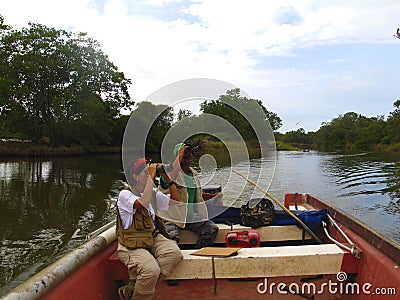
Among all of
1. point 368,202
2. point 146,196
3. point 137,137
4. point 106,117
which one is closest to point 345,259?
point 146,196

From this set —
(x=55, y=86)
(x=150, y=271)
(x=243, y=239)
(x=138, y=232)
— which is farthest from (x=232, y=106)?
(x=55, y=86)

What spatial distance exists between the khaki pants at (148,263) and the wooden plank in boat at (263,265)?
0.10m

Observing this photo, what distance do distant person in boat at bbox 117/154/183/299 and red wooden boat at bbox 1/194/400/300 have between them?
154 mm

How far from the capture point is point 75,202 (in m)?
12.0

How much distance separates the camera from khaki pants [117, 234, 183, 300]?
2678mm

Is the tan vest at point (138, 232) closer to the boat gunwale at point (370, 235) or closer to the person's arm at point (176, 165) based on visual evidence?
the person's arm at point (176, 165)

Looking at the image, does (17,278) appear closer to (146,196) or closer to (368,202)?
(146,196)

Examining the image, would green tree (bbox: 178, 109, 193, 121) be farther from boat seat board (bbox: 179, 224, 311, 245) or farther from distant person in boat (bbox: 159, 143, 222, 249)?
boat seat board (bbox: 179, 224, 311, 245)

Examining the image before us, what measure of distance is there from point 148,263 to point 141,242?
0.68 feet

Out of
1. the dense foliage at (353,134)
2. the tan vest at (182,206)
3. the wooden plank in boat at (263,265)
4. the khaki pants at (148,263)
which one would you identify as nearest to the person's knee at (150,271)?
the khaki pants at (148,263)

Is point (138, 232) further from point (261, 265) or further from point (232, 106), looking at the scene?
point (232, 106)

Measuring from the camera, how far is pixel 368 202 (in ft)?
41.8

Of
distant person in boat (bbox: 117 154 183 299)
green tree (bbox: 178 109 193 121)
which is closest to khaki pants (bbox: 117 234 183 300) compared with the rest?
distant person in boat (bbox: 117 154 183 299)

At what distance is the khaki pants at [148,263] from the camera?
2.68m
